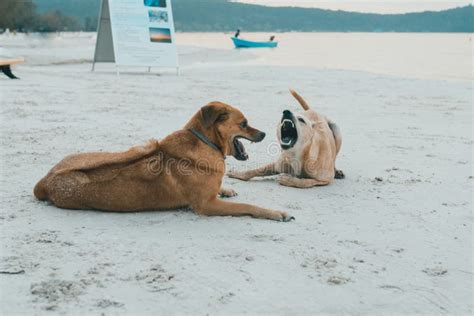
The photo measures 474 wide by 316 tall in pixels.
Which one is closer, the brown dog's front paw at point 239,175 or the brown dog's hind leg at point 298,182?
the brown dog's hind leg at point 298,182

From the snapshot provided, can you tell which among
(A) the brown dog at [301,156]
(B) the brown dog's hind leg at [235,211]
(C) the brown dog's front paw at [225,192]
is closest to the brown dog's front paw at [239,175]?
(A) the brown dog at [301,156]

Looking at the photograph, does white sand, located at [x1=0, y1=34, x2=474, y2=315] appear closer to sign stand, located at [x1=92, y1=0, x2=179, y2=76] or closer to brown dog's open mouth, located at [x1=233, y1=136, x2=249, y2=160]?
brown dog's open mouth, located at [x1=233, y1=136, x2=249, y2=160]

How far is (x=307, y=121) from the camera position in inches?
242

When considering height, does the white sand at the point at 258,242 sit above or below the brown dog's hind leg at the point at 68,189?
below

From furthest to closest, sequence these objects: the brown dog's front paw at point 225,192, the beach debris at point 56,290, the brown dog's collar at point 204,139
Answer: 1. the brown dog's front paw at point 225,192
2. the brown dog's collar at point 204,139
3. the beach debris at point 56,290

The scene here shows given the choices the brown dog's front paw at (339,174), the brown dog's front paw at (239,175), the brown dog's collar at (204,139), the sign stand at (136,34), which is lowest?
the brown dog's front paw at (339,174)

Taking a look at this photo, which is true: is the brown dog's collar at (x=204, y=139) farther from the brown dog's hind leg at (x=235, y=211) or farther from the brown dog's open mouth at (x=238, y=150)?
the brown dog's hind leg at (x=235, y=211)

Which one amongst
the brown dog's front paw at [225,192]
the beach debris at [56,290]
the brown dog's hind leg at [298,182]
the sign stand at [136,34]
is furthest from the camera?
the sign stand at [136,34]

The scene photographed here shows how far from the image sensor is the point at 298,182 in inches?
232

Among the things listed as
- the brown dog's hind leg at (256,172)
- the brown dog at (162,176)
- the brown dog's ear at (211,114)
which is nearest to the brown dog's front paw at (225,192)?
the brown dog at (162,176)

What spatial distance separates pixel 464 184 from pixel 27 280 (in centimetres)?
490

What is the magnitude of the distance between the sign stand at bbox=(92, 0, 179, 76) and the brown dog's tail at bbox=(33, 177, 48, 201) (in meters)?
12.1

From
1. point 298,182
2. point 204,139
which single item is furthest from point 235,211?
point 298,182

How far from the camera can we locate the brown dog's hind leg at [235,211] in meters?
4.70
